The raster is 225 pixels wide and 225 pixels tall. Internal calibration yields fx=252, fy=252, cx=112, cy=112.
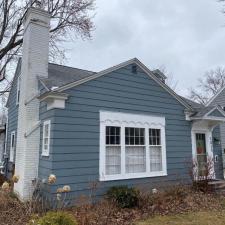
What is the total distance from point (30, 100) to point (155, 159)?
527 cm

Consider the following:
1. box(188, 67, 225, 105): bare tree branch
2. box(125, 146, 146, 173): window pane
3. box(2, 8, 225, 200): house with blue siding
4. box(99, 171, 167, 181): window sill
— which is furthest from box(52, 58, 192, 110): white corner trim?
box(188, 67, 225, 105): bare tree branch

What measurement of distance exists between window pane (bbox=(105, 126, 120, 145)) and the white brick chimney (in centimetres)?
248

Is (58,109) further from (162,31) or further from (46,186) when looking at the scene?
(162,31)

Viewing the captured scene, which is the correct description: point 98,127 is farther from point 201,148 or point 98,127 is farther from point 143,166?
point 201,148

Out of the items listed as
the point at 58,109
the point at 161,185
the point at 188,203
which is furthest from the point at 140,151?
the point at 58,109

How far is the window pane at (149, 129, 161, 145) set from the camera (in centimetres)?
988

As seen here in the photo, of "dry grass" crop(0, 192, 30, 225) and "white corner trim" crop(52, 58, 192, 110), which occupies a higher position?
"white corner trim" crop(52, 58, 192, 110)

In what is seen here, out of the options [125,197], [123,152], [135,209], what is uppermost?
[123,152]

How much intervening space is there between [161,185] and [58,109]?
5.05 metres

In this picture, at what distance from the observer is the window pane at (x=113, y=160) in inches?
338

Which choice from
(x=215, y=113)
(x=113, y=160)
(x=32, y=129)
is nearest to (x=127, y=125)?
(x=113, y=160)

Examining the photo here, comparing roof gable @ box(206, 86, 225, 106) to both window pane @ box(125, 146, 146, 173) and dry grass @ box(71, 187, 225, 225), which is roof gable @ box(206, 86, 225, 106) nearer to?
dry grass @ box(71, 187, 225, 225)

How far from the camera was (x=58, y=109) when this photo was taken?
7.69 meters

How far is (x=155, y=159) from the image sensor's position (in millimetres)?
9891
